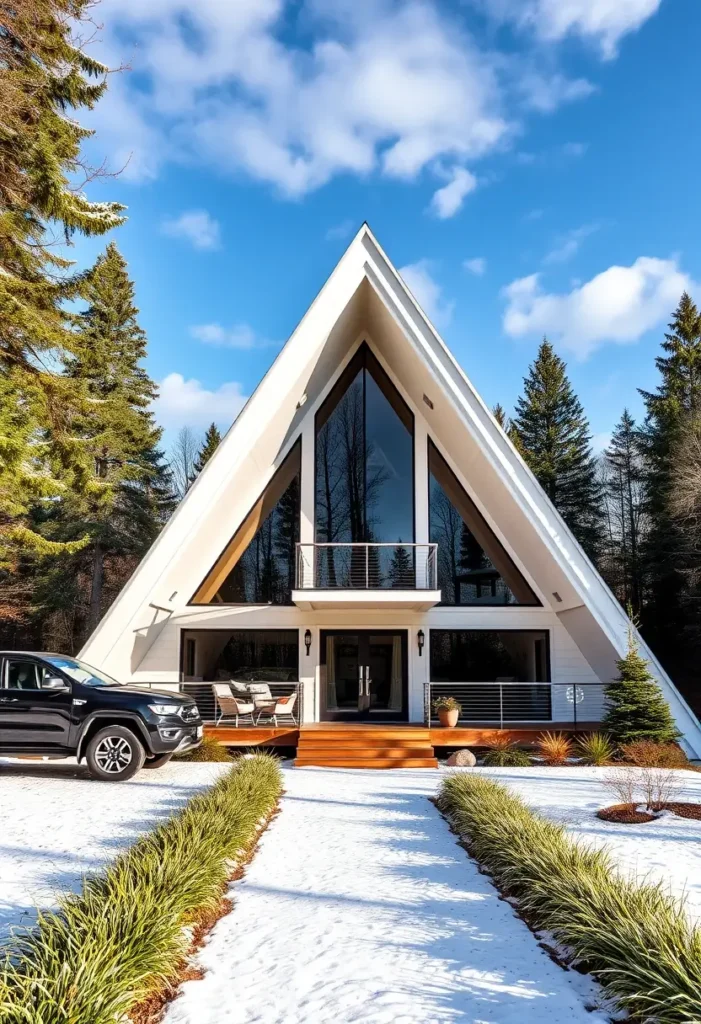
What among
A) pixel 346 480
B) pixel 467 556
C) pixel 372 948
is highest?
pixel 346 480

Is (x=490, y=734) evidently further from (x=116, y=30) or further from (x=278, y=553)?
(x=116, y=30)

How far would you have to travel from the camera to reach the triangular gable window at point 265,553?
630 inches

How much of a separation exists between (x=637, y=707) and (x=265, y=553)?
828 cm

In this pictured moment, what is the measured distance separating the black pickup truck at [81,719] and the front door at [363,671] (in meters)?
6.13

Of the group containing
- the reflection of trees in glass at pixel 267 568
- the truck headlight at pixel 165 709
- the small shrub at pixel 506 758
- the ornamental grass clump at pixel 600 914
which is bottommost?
the small shrub at pixel 506 758

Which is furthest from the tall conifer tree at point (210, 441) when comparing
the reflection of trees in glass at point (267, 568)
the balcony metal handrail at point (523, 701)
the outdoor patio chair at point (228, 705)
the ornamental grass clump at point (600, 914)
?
the ornamental grass clump at point (600, 914)

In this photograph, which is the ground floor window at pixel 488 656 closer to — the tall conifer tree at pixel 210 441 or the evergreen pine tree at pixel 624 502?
the evergreen pine tree at pixel 624 502

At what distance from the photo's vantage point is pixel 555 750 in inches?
501

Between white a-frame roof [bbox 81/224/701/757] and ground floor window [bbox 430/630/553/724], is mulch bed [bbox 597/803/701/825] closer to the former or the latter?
white a-frame roof [bbox 81/224/701/757]

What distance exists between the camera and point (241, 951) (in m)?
4.25

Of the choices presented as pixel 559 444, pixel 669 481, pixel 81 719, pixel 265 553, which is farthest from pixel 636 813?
pixel 559 444

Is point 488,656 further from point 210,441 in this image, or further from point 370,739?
point 210,441

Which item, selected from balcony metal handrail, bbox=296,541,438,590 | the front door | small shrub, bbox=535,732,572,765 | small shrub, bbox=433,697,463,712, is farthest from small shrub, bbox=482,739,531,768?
balcony metal handrail, bbox=296,541,438,590

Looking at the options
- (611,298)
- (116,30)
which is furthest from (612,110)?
(116,30)
